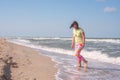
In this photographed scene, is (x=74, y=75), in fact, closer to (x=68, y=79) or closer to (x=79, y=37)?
(x=68, y=79)

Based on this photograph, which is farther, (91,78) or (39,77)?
(91,78)

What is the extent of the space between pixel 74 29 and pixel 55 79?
3.15 metres

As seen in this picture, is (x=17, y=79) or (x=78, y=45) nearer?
(x=17, y=79)

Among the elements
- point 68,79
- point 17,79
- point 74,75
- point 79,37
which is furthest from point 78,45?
point 17,79

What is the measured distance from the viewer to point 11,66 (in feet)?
25.1

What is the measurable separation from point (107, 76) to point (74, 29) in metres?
2.45

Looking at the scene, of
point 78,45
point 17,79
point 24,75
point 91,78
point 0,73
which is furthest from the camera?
point 78,45

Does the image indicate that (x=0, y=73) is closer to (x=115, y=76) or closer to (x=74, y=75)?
(x=74, y=75)

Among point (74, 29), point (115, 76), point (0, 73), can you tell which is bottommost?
point (115, 76)

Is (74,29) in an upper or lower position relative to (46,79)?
upper

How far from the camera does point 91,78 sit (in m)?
7.46

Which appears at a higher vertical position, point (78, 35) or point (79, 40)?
point (78, 35)

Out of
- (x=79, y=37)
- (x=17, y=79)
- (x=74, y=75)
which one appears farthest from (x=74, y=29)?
(x=17, y=79)

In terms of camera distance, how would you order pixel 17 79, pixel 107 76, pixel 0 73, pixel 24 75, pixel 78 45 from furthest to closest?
pixel 78 45, pixel 107 76, pixel 24 75, pixel 17 79, pixel 0 73
